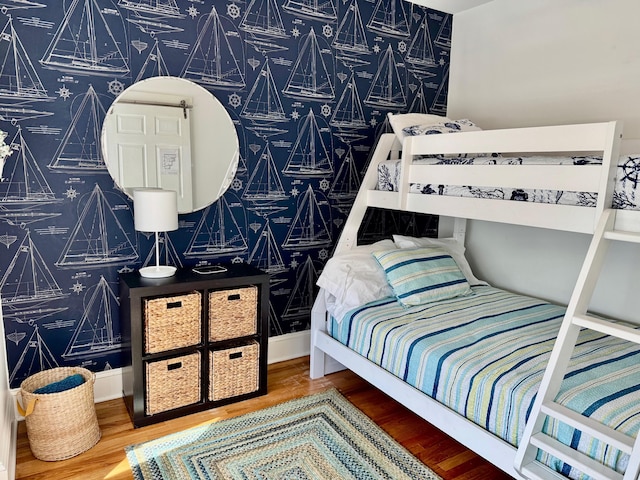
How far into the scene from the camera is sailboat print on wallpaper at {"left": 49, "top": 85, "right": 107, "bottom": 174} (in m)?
2.27

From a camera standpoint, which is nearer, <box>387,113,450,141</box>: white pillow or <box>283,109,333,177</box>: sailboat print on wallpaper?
<box>387,113,450,141</box>: white pillow

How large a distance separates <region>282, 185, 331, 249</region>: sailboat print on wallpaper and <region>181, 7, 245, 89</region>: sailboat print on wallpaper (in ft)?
2.76

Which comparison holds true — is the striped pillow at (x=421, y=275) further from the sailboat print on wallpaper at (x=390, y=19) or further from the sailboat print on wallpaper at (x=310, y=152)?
the sailboat print on wallpaper at (x=390, y=19)

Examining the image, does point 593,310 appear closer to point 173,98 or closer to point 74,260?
point 173,98

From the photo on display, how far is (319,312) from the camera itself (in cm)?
277

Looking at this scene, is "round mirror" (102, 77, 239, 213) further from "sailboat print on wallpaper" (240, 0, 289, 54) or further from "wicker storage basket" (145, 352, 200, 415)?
"wicker storage basket" (145, 352, 200, 415)

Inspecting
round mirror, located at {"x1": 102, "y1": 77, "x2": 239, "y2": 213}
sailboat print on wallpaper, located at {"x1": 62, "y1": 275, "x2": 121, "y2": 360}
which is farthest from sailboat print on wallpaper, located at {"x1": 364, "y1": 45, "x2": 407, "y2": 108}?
sailboat print on wallpaper, located at {"x1": 62, "y1": 275, "x2": 121, "y2": 360}

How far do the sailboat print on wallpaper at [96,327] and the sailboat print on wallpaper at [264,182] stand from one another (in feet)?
3.08

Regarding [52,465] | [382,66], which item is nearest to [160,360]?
[52,465]

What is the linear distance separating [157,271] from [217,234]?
458 mm

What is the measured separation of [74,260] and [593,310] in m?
2.90

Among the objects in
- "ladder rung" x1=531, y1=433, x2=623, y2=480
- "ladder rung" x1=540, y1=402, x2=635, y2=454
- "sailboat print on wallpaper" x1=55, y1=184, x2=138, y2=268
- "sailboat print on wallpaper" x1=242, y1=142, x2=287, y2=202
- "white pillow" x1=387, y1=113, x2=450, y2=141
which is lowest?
"ladder rung" x1=531, y1=433, x2=623, y2=480

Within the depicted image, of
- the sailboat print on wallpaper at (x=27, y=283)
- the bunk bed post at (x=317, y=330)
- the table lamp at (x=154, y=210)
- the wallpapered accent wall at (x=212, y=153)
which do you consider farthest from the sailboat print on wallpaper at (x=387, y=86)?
the sailboat print on wallpaper at (x=27, y=283)

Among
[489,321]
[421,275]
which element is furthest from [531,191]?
[421,275]
